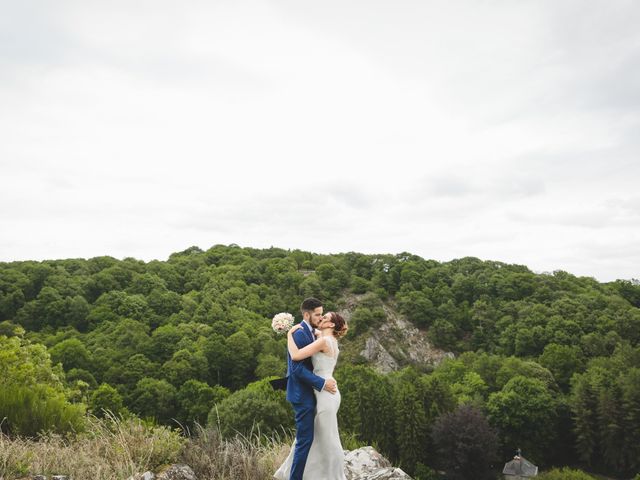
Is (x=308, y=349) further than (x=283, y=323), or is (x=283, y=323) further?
(x=283, y=323)

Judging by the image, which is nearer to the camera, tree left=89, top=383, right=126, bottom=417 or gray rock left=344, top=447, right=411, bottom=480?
gray rock left=344, top=447, right=411, bottom=480

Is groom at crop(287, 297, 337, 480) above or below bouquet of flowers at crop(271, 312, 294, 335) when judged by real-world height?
below

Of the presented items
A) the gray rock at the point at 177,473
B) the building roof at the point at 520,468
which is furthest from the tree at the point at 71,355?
the gray rock at the point at 177,473

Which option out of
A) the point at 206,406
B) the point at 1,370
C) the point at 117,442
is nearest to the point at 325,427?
the point at 117,442

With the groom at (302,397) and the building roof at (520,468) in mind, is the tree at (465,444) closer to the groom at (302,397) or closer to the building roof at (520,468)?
the building roof at (520,468)

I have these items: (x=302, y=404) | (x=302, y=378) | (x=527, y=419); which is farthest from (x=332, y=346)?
(x=527, y=419)

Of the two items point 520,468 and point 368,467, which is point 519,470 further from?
point 368,467

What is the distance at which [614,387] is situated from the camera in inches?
1702

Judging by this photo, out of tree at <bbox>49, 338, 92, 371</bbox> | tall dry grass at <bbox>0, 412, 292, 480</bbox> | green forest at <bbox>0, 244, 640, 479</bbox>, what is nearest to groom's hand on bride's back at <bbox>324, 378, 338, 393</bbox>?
tall dry grass at <bbox>0, 412, 292, 480</bbox>

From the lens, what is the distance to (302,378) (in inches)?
213

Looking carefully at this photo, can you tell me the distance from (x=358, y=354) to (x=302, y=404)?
77.7m

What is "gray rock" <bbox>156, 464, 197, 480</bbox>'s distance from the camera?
5.04 meters

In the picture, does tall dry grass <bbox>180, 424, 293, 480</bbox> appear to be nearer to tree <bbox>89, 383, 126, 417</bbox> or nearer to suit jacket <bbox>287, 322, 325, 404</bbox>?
suit jacket <bbox>287, 322, 325, 404</bbox>

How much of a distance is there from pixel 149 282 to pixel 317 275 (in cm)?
3970
